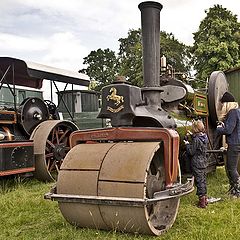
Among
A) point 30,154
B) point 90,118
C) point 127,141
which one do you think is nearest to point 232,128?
point 127,141

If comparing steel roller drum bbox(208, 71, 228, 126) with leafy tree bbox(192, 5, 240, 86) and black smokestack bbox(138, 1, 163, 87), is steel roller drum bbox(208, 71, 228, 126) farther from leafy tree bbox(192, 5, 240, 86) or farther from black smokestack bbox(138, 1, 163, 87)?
leafy tree bbox(192, 5, 240, 86)

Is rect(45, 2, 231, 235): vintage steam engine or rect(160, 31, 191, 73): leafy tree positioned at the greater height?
rect(160, 31, 191, 73): leafy tree

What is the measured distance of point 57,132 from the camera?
626 cm

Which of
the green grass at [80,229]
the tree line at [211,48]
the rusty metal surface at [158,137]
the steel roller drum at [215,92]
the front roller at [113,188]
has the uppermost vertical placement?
the tree line at [211,48]

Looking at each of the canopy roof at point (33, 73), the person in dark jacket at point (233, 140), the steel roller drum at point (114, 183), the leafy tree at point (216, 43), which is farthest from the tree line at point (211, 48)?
the steel roller drum at point (114, 183)

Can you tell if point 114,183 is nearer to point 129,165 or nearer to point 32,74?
point 129,165

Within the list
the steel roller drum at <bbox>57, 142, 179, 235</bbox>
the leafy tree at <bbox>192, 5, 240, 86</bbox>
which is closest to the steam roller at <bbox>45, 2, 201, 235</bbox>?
the steel roller drum at <bbox>57, 142, 179, 235</bbox>

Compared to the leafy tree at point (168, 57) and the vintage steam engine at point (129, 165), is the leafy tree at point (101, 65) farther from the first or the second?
the vintage steam engine at point (129, 165)

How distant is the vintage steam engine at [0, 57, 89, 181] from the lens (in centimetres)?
516

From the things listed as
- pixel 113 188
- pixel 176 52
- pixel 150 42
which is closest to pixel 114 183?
pixel 113 188

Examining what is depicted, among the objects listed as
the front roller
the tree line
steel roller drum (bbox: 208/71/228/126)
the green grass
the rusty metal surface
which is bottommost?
the green grass

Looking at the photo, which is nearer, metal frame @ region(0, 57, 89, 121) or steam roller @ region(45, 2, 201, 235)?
steam roller @ region(45, 2, 201, 235)

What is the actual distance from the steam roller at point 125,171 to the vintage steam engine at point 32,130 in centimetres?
187

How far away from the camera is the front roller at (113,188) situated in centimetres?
279
